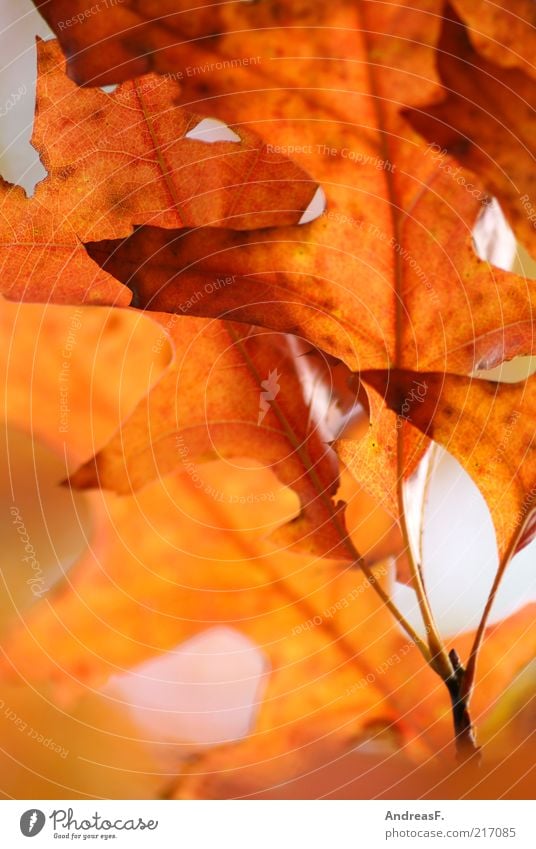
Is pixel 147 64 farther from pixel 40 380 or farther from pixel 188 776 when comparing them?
pixel 188 776

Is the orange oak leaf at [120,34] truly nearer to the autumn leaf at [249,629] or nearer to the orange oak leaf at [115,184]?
the orange oak leaf at [115,184]

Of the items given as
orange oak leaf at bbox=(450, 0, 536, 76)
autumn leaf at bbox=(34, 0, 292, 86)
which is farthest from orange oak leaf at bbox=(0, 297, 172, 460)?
orange oak leaf at bbox=(450, 0, 536, 76)

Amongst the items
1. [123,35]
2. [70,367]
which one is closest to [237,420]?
[70,367]
